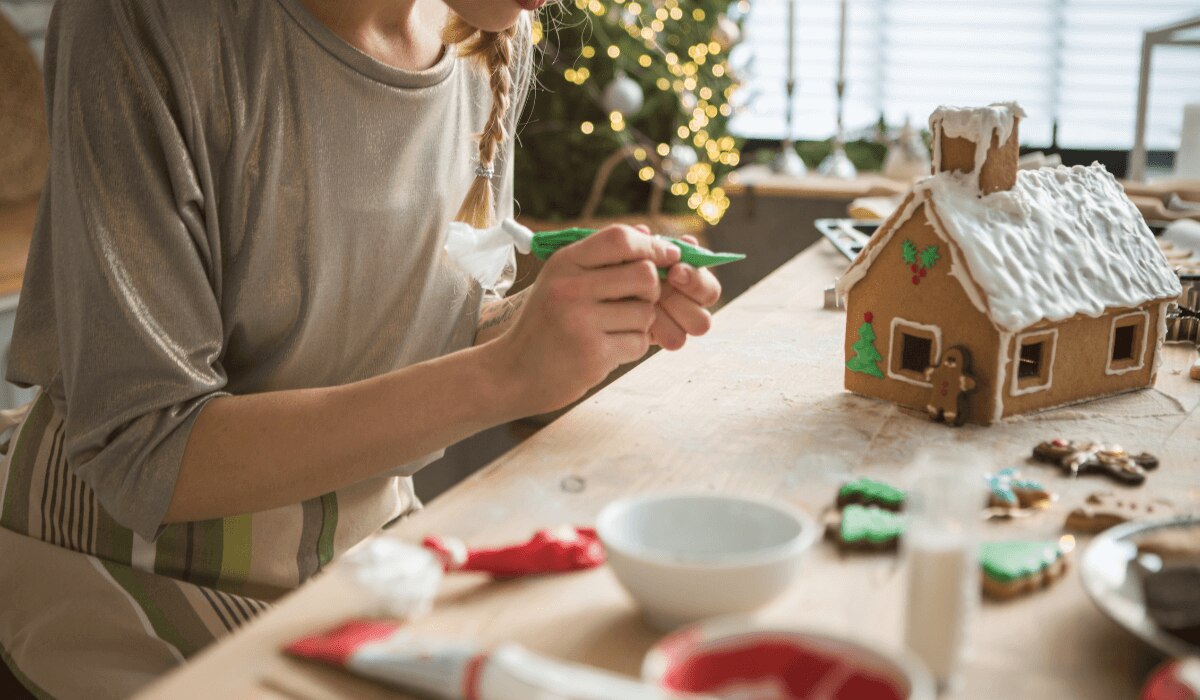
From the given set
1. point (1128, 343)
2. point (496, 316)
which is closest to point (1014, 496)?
point (1128, 343)

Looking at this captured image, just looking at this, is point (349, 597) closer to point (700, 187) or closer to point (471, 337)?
point (471, 337)

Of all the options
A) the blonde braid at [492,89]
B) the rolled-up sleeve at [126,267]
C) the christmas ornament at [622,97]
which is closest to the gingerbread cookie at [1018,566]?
the rolled-up sleeve at [126,267]

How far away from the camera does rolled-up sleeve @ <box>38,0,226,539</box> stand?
0.88 metres

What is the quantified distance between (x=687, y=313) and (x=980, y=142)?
0.32 m

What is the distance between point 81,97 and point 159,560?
1.42ft

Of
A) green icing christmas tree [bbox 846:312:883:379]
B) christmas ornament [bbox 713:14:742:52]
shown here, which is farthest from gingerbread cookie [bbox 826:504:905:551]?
christmas ornament [bbox 713:14:742:52]

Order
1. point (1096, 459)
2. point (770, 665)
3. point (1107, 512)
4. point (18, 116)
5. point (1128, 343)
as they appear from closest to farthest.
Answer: point (770, 665)
point (1107, 512)
point (1096, 459)
point (1128, 343)
point (18, 116)

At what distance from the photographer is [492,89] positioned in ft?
4.25

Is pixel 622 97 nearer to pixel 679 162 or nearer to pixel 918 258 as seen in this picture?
pixel 679 162

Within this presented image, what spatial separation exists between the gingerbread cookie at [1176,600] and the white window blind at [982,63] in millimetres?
2362

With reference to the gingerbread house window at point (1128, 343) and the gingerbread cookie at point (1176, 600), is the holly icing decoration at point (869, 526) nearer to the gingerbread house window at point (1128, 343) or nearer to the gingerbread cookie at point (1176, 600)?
the gingerbread cookie at point (1176, 600)

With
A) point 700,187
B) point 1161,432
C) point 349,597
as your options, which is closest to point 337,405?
point 349,597

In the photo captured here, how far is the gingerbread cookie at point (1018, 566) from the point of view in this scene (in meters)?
0.66

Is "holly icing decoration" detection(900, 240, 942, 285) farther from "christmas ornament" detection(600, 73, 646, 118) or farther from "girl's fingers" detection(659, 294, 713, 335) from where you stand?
"christmas ornament" detection(600, 73, 646, 118)
